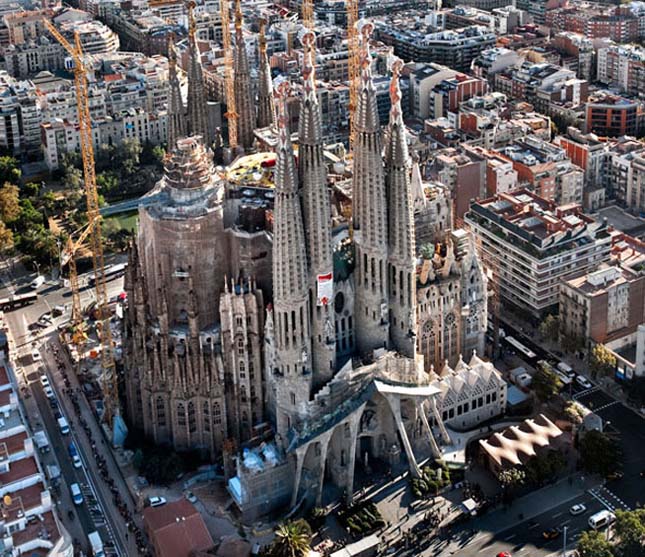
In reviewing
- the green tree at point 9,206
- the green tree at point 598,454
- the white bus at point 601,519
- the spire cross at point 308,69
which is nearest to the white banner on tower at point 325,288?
the spire cross at point 308,69

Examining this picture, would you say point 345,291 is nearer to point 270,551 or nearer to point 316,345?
point 316,345

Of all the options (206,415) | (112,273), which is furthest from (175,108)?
(206,415)

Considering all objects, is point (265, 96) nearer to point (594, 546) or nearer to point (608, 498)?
point (608, 498)

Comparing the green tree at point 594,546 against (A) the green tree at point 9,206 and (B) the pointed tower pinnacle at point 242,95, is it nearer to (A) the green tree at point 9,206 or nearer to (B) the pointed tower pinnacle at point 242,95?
(B) the pointed tower pinnacle at point 242,95

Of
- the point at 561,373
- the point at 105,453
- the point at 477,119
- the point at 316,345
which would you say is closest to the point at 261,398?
the point at 316,345

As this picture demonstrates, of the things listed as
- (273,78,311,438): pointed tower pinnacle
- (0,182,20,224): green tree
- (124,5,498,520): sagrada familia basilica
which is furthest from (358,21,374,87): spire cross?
(0,182,20,224): green tree

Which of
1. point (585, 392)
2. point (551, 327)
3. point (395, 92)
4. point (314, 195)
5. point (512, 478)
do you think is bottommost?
point (585, 392)

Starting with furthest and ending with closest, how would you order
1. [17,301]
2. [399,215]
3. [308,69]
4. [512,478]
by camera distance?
[17,301]
[399,215]
[512,478]
[308,69]

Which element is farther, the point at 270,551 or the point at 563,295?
the point at 563,295
